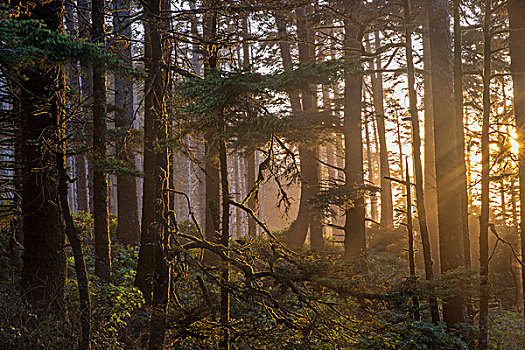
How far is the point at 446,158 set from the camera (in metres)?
9.85

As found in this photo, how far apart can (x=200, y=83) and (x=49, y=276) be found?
450 centimetres

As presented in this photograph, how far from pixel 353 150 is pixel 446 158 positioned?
411cm

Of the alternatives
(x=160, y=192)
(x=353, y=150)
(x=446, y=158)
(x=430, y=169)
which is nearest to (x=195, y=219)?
(x=160, y=192)

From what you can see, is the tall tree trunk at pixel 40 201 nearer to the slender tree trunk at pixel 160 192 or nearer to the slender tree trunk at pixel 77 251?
the slender tree trunk at pixel 77 251

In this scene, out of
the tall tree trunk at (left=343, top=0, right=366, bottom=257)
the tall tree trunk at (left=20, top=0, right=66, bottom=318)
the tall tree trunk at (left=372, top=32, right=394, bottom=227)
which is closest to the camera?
the tall tree trunk at (left=20, top=0, right=66, bottom=318)

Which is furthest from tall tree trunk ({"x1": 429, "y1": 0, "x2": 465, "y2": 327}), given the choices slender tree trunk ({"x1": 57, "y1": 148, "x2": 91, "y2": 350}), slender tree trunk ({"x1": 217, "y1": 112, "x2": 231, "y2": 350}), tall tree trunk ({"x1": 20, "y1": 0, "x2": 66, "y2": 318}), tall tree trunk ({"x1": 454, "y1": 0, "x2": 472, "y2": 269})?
tall tree trunk ({"x1": 20, "y1": 0, "x2": 66, "y2": 318})

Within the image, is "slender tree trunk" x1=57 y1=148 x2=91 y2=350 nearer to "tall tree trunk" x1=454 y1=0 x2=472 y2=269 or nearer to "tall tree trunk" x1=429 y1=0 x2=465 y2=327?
"tall tree trunk" x1=429 y1=0 x2=465 y2=327

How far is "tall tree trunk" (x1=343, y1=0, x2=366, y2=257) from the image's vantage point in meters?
13.2

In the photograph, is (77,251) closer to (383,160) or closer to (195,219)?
(195,219)

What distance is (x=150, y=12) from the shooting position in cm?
707

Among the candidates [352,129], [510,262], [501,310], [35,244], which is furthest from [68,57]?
[510,262]

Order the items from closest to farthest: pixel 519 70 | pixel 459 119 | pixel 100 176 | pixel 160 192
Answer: pixel 160 192, pixel 100 176, pixel 519 70, pixel 459 119

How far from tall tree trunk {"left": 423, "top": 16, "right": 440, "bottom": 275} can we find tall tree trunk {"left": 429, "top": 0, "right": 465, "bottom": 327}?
6.22 meters

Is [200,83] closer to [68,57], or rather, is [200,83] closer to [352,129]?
[68,57]
